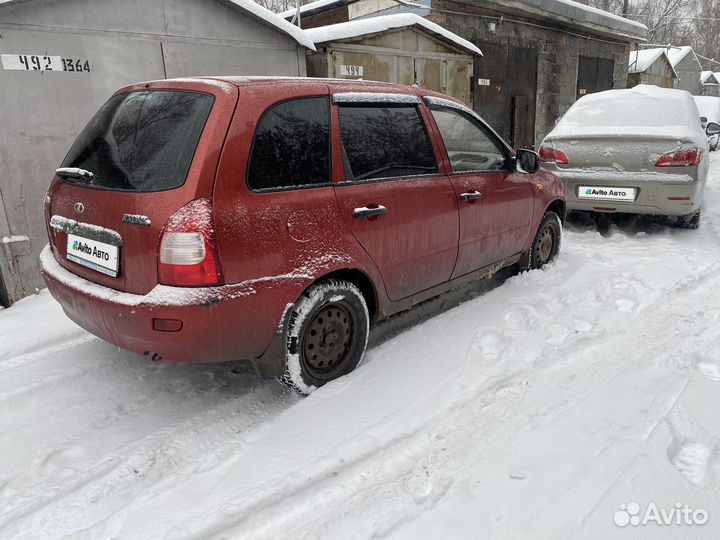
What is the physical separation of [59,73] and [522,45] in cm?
1000

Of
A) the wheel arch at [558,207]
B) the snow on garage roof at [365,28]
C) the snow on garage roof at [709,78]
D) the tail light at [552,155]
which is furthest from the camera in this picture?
the snow on garage roof at [709,78]

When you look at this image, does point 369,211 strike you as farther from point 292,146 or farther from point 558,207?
point 558,207

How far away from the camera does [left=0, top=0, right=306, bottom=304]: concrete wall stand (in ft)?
14.5

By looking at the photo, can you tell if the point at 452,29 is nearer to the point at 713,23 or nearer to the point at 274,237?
the point at 274,237

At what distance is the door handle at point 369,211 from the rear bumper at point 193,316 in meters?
0.56

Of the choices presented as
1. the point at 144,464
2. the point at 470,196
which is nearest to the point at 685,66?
the point at 470,196

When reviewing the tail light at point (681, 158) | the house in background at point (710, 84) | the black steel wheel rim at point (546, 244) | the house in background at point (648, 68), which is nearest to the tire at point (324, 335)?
the black steel wheel rim at point (546, 244)

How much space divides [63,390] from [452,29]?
951 cm

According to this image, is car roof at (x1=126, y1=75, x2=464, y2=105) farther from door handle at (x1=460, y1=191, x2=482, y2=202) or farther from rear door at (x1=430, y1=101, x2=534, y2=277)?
door handle at (x1=460, y1=191, x2=482, y2=202)

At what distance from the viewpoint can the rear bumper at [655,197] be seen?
5727 millimetres

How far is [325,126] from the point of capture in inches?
114

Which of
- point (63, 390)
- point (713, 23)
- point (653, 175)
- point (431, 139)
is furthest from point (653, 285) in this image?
point (713, 23)

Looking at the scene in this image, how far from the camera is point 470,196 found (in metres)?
3.73

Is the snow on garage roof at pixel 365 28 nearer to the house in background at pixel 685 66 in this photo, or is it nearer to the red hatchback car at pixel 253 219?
the red hatchback car at pixel 253 219
